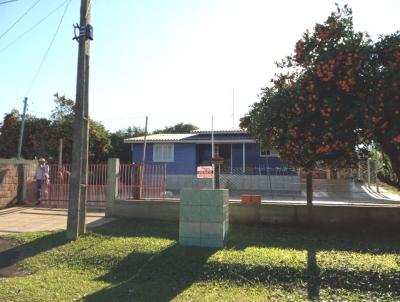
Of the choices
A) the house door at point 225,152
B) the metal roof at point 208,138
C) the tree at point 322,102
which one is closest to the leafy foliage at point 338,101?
the tree at point 322,102

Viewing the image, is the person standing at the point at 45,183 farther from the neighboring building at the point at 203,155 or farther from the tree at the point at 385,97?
the neighboring building at the point at 203,155

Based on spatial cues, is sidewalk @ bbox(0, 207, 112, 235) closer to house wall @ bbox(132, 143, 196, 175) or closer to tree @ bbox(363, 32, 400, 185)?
tree @ bbox(363, 32, 400, 185)

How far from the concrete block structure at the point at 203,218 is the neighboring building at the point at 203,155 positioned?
708 inches

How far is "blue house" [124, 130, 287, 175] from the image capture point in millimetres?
29172

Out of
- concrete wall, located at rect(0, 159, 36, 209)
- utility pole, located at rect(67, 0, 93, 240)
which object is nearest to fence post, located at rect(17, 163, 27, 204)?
concrete wall, located at rect(0, 159, 36, 209)

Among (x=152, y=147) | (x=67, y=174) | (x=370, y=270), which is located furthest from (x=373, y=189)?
(x=370, y=270)

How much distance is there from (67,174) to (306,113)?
10035mm

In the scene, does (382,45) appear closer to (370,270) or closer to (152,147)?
(370,270)

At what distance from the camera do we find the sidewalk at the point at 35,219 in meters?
11.1

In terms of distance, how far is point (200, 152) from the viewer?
30.5m

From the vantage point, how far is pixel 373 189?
24.4 metres

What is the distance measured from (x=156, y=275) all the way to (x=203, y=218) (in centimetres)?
200

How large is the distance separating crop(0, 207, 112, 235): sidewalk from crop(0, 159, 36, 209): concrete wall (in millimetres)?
569

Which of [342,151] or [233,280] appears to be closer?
[233,280]
